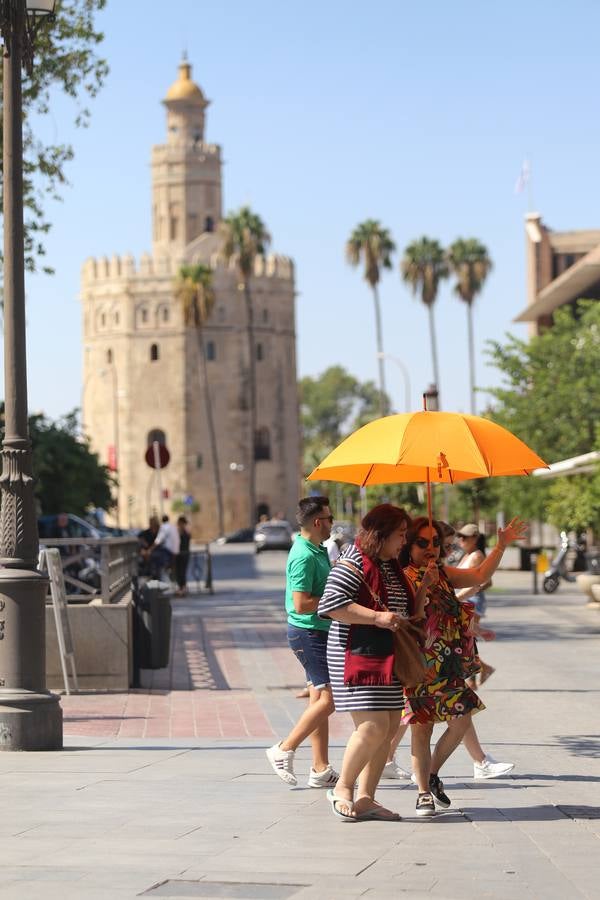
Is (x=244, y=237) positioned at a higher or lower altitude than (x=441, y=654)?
higher

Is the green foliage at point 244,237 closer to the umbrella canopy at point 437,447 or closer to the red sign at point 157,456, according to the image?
the red sign at point 157,456

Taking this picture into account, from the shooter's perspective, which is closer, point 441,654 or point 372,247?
point 441,654

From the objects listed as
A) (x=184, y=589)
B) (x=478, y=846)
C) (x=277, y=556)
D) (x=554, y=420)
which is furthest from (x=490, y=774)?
(x=277, y=556)

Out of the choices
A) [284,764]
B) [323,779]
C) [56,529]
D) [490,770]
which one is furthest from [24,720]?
[56,529]

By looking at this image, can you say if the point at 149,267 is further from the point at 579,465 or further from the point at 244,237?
the point at 579,465

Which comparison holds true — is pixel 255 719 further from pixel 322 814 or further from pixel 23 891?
pixel 23 891

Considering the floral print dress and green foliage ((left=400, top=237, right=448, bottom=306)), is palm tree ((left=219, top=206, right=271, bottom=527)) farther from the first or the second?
the floral print dress

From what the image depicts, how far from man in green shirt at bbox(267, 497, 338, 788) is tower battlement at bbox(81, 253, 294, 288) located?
102322 mm

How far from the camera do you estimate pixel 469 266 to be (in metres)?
97.1

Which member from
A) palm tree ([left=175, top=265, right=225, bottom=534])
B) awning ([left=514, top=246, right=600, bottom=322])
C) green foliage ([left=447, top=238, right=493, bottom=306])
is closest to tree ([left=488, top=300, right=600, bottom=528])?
awning ([left=514, top=246, right=600, bottom=322])

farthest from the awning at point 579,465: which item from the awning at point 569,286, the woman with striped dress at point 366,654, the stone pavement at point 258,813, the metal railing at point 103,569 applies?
the woman with striped dress at point 366,654

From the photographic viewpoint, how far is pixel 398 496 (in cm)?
5738

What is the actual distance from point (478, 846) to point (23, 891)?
224cm

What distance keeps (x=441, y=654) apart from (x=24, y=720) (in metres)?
3.54
